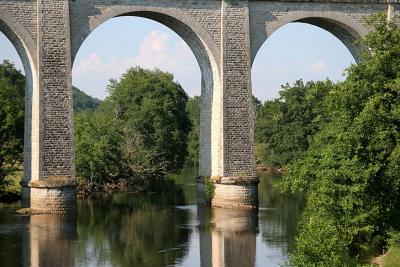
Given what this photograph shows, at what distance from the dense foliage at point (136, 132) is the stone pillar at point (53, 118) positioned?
6.41 meters

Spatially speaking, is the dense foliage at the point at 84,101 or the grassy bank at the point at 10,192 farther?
the dense foliage at the point at 84,101

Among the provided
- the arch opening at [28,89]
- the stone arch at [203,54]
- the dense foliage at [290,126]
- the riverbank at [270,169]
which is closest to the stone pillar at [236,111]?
the stone arch at [203,54]

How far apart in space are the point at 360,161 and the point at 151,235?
8.32 meters

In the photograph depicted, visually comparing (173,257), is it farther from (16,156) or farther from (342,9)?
(342,9)

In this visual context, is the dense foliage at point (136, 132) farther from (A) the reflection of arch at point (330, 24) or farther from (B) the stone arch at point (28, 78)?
(A) the reflection of arch at point (330, 24)

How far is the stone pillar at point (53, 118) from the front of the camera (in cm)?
2705

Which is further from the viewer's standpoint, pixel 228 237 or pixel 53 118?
pixel 53 118

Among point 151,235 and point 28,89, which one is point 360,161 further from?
point 28,89

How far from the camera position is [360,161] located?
18.7 metres

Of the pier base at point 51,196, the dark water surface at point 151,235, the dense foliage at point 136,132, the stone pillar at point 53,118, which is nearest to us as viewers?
the dark water surface at point 151,235

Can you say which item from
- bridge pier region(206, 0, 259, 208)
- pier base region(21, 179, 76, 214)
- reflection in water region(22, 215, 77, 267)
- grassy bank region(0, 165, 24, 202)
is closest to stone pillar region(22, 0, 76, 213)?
pier base region(21, 179, 76, 214)

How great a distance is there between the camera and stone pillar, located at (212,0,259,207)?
97.0ft

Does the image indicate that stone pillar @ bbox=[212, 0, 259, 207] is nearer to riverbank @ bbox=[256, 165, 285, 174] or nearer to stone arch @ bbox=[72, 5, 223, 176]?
stone arch @ bbox=[72, 5, 223, 176]

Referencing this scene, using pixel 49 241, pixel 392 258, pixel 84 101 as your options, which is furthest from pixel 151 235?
pixel 84 101
